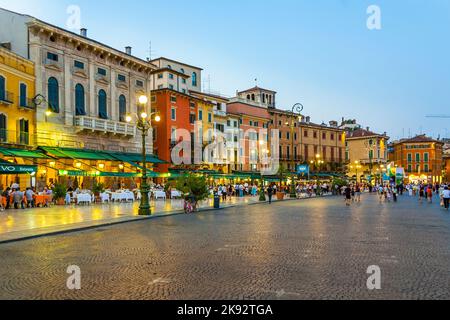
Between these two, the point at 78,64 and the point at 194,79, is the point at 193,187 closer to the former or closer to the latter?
the point at 78,64

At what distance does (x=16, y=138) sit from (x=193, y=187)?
13.7 metres

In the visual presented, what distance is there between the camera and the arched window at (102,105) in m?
38.2

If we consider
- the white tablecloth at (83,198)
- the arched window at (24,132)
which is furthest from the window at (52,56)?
the white tablecloth at (83,198)

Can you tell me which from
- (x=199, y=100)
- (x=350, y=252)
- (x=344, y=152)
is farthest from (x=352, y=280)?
(x=344, y=152)

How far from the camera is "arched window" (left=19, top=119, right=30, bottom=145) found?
2975cm

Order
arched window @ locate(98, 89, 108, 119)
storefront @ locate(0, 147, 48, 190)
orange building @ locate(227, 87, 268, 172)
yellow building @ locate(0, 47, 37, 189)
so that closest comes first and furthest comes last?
storefront @ locate(0, 147, 48, 190) < yellow building @ locate(0, 47, 37, 189) < arched window @ locate(98, 89, 108, 119) < orange building @ locate(227, 87, 268, 172)

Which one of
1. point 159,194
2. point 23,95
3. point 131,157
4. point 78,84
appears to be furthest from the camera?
point 131,157

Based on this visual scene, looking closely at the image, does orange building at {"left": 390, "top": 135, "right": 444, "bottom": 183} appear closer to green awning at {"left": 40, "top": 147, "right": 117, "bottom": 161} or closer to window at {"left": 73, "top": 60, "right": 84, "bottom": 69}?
green awning at {"left": 40, "top": 147, "right": 117, "bottom": 161}

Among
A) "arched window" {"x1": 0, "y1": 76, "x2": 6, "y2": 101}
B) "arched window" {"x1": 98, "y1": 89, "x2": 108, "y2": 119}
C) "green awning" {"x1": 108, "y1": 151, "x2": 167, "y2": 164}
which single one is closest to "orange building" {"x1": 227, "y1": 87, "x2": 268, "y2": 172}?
"green awning" {"x1": 108, "y1": 151, "x2": 167, "y2": 164}

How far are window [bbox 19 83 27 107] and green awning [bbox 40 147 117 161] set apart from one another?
337 cm

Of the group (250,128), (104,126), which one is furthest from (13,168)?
(250,128)

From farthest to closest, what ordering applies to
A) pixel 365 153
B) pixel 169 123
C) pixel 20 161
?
pixel 365 153
pixel 169 123
pixel 20 161

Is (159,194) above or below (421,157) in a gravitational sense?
below

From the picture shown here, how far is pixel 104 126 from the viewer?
37.4m
